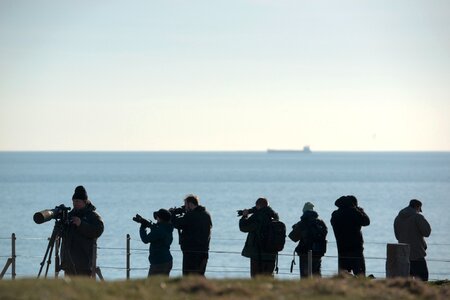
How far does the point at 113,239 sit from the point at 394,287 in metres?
51.0

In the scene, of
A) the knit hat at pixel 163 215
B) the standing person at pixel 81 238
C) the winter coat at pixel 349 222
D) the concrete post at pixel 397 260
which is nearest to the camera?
the standing person at pixel 81 238

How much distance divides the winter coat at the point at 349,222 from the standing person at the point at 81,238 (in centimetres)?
410

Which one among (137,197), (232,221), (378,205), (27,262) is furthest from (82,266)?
(137,197)

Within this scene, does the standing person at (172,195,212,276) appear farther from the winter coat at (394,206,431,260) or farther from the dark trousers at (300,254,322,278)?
the winter coat at (394,206,431,260)

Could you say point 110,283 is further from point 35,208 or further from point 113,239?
point 35,208

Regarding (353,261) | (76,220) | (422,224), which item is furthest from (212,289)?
(422,224)

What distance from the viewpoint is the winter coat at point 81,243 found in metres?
17.6

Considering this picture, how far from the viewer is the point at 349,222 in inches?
749

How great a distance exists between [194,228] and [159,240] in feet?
2.39

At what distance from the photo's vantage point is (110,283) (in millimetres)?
14008

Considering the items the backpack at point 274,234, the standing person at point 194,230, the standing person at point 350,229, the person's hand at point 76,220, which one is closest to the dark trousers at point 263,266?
the backpack at point 274,234

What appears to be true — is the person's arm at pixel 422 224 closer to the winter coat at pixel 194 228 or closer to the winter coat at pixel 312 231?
the winter coat at pixel 312 231

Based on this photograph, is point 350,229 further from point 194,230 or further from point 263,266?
point 194,230

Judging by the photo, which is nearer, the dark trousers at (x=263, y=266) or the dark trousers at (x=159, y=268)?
the dark trousers at (x=159, y=268)
